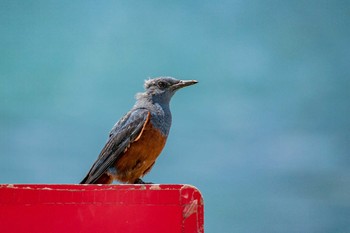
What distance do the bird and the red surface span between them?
3.25 meters

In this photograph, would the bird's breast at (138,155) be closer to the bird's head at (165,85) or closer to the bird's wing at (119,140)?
the bird's wing at (119,140)

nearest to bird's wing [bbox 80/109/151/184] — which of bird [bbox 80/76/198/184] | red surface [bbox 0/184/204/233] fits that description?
bird [bbox 80/76/198/184]

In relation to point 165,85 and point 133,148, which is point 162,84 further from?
point 133,148

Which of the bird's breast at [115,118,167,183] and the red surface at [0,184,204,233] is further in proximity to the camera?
the bird's breast at [115,118,167,183]

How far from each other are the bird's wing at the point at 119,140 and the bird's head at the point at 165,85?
503mm

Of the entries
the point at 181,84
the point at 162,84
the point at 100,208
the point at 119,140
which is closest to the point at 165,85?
the point at 162,84

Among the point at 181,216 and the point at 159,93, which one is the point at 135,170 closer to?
the point at 159,93

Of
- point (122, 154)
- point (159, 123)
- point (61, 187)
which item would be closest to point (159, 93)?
point (159, 123)

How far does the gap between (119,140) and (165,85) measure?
114 centimetres

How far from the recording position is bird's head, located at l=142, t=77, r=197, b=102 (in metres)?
6.51

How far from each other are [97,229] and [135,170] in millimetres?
3545

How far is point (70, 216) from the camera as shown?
2.25m

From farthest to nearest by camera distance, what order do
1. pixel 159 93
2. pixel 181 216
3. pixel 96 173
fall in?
pixel 159 93
pixel 96 173
pixel 181 216

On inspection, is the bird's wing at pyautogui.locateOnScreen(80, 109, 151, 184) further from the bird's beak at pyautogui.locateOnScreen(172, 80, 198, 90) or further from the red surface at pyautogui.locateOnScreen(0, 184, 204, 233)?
the red surface at pyautogui.locateOnScreen(0, 184, 204, 233)
